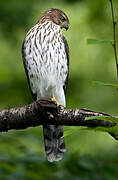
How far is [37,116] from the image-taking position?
4.83m

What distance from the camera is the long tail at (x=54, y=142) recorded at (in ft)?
21.5

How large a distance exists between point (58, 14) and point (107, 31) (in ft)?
9.83

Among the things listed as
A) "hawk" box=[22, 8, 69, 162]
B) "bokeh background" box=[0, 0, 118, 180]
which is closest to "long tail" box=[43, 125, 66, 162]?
"hawk" box=[22, 8, 69, 162]

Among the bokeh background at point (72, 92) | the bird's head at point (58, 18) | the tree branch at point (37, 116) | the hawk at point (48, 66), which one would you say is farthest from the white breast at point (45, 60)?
the tree branch at point (37, 116)

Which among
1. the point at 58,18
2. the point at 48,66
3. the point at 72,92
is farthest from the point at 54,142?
the point at 72,92

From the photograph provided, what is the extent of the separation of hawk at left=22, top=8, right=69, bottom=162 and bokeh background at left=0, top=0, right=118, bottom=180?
23cm

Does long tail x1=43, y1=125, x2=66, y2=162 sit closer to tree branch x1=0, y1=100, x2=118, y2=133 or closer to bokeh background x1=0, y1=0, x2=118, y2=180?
bokeh background x1=0, y1=0, x2=118, y2=180

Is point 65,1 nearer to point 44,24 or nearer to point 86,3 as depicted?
point 86,3

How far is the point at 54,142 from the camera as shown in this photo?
6.89m

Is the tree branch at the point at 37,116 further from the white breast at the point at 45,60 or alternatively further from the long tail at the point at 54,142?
the white breast at the point at 45,60

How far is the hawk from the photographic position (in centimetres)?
661

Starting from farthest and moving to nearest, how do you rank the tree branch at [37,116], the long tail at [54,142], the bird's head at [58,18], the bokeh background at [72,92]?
the bird's head at [58,18] < the long tail at [54,142] < the bokeh background at [72,92] < the tree branch at [37,116]

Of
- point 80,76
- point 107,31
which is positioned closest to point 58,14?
point 107,31

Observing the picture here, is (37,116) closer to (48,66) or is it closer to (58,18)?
(48,66)
